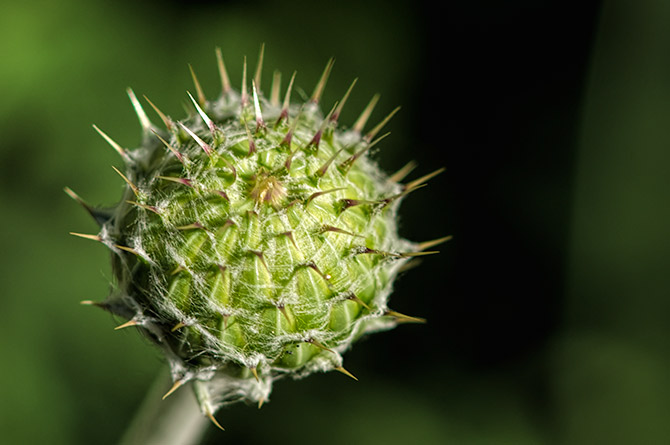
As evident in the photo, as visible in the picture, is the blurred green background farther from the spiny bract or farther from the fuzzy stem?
the spiny bract

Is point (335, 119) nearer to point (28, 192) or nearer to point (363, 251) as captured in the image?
point (363, 251)

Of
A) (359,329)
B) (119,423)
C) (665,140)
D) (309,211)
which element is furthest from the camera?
(665,140)

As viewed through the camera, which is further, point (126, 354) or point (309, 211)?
point (126, 354)

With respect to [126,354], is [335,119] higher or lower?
higher

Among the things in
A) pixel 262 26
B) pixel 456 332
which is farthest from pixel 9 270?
pixel 456 332

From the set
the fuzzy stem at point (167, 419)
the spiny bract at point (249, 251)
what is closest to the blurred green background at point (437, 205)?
the fuzzy stem at point (167, 419)

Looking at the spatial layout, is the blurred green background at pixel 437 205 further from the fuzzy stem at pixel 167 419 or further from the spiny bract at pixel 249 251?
the spiny bract at pixel 249 251

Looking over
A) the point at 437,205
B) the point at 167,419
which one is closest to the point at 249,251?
the point at 167,419
